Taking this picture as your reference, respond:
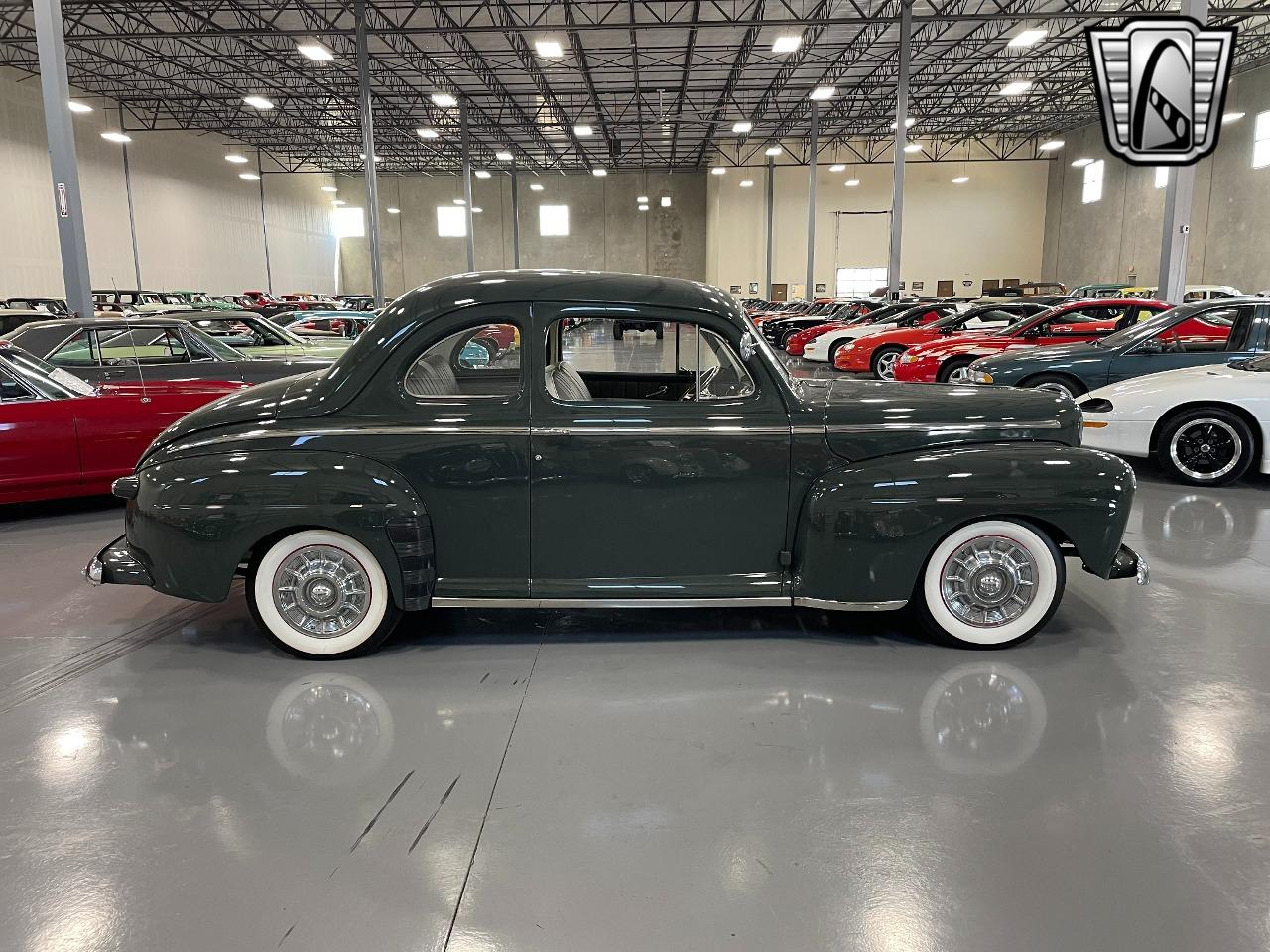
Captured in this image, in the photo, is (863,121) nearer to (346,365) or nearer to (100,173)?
(100,173)

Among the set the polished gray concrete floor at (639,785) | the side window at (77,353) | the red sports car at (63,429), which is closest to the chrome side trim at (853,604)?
the polished gray concrete floor at (639,785)

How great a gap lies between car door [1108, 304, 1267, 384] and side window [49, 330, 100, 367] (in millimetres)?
10277

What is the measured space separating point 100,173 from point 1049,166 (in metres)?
37.3

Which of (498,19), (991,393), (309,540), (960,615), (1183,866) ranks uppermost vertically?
(498,19)

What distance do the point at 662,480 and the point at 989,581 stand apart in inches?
61.5

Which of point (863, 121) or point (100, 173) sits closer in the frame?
point (100, 173)

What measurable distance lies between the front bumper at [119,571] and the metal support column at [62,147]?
750cm

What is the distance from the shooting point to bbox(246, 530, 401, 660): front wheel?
3.70 m

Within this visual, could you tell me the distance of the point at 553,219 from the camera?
149 ft

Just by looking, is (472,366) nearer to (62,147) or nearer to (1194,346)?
(1194,346)

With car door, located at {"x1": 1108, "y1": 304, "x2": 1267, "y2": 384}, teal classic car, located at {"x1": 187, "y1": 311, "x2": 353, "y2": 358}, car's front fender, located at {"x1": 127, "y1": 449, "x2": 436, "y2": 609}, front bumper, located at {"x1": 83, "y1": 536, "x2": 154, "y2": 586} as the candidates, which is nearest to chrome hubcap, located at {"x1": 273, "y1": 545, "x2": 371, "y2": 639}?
car's front fender, located at {"x1": 127, "y1": 449, "x2": 436, "y2": 609}

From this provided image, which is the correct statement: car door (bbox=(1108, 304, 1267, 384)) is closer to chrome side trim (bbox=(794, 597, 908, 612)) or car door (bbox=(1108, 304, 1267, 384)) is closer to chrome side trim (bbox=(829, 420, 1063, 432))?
chrome side trim (bbox=(829, 420, 1063, 432))

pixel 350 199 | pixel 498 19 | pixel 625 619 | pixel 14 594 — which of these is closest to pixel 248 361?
pixel 14 594

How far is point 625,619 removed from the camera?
4230 millimetres
